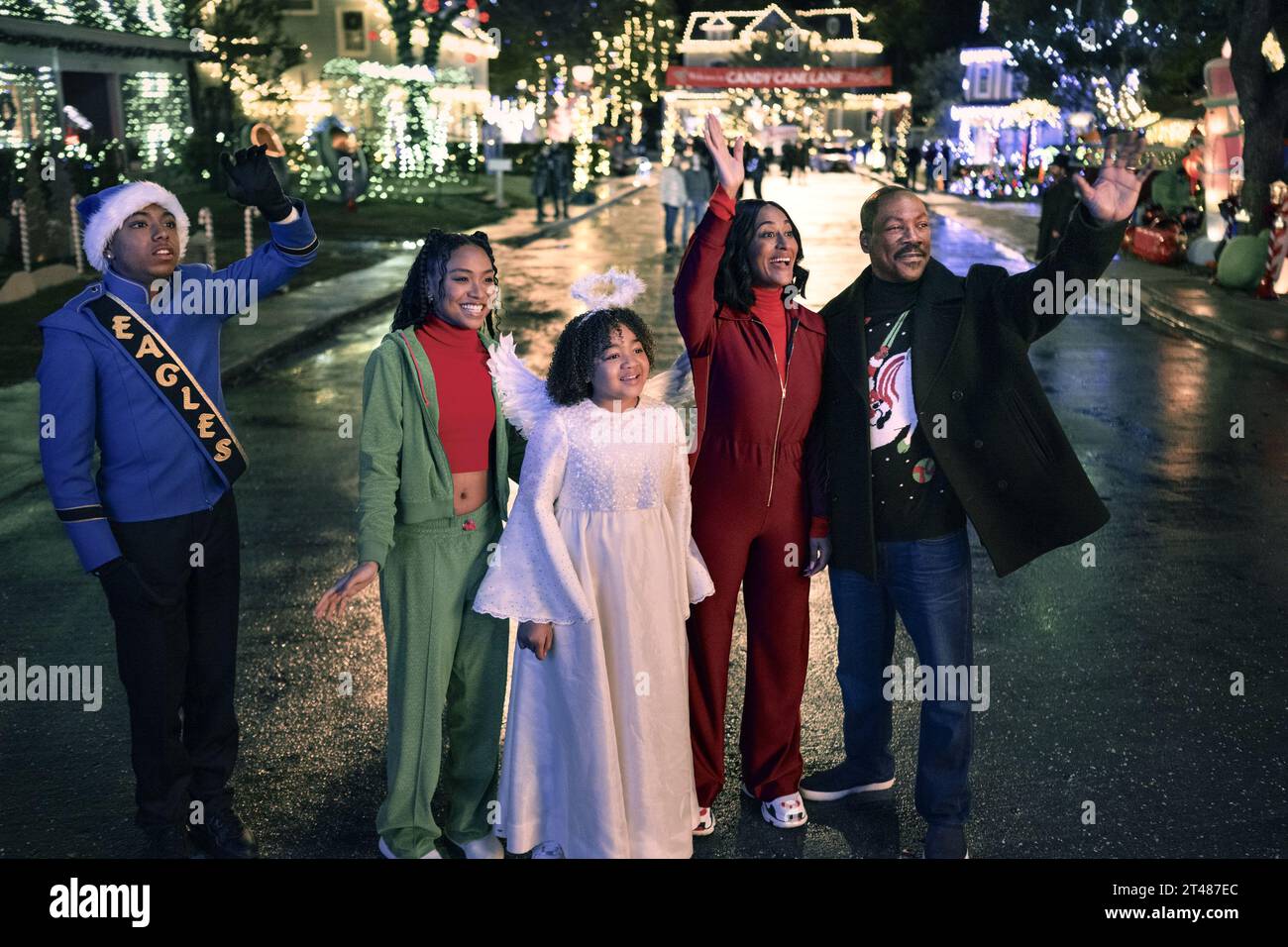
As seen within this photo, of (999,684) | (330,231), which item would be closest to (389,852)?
(999,684)

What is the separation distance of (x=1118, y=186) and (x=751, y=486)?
1.35 meters

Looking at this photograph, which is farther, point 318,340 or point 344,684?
point 318,340

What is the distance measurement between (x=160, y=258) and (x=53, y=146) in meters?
20.4

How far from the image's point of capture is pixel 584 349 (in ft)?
12.8

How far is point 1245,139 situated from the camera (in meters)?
21.5

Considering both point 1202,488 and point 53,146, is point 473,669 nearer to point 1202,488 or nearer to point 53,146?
point 1202,488

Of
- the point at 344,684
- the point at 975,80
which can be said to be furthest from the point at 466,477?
the point at 975,80

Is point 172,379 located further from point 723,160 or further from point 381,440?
point 723,160

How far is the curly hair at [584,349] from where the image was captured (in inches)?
154

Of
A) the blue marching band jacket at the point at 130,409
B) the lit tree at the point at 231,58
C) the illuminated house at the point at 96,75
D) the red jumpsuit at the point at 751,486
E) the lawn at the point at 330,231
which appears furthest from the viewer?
the lit tree at the point at 231,58

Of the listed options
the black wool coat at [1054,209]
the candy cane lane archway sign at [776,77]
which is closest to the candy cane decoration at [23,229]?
the black wool coat at [1054,209]

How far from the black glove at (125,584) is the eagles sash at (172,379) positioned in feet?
1.30

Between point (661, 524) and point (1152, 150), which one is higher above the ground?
point (1152, 150)

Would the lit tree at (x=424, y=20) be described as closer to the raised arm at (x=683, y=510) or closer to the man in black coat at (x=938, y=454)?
the man in black coat at (x=938, y=454)
